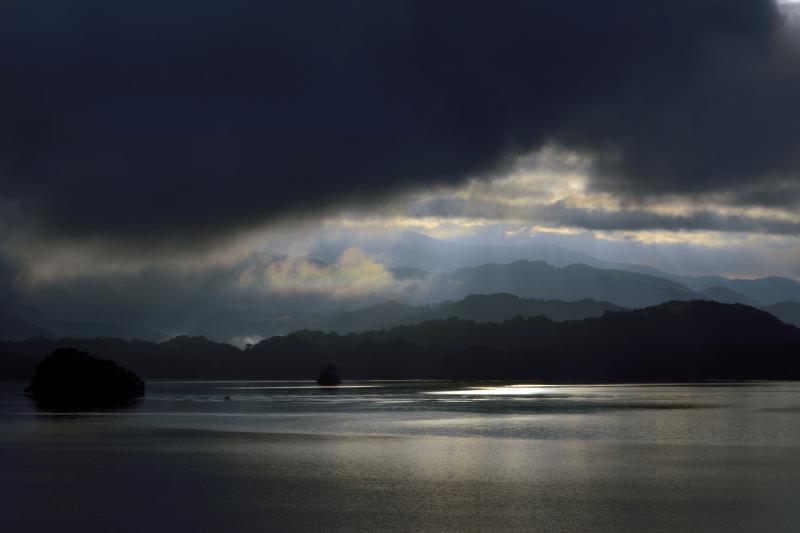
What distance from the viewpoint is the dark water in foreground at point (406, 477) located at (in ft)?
155

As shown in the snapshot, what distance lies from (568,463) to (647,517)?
2430 centimetres

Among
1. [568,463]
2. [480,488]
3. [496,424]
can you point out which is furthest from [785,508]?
[496,424]

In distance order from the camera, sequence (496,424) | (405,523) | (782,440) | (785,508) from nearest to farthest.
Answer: (405,523), (785,508), (782,440), (496,424)

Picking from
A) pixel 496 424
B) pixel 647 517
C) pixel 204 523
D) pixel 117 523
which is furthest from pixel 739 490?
pixel 496 424

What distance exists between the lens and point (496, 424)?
119688 millimetres

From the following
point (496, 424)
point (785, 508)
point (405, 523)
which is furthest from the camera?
point (496, 424)

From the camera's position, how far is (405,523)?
45.8 metres

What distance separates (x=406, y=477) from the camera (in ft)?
207

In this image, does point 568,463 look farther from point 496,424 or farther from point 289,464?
point 496,424

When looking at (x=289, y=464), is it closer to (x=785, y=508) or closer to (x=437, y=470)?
(x=437, y=470)

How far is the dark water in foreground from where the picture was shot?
4734cm

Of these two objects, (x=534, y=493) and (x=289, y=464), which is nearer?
(x=534, y=493)

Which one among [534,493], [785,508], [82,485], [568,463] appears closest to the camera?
[785,508]

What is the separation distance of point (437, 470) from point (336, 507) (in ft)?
58.4
